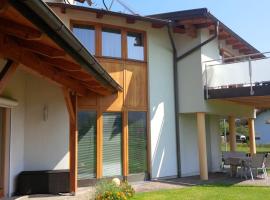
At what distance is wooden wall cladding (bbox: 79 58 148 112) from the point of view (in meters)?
12.5

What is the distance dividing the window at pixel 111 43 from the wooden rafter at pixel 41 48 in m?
6.23

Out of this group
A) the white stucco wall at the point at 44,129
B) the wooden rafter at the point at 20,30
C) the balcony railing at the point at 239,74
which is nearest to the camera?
the wooden rafter at the point at 20,30

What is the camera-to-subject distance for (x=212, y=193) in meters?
10.2

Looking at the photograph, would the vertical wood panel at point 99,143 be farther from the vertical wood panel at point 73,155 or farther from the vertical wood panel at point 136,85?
the vertical wood panel at point 73,155

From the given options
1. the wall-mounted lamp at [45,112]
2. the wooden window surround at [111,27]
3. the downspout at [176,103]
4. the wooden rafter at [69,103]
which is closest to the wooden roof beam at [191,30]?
the downspout at [176,103]

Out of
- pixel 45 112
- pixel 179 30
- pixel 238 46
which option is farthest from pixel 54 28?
pixel 238 46

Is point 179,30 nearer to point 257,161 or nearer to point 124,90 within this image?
point 124,90

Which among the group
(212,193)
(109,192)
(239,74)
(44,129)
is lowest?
(212,193)

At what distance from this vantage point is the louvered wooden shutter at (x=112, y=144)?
12.4m

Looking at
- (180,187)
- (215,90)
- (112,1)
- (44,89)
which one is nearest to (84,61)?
(44,89)

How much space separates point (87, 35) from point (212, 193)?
6507 mm

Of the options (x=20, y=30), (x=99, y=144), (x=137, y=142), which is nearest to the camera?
(x=20, y=30)

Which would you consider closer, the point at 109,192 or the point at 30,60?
the point at 30,60

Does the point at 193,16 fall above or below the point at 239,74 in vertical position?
above
